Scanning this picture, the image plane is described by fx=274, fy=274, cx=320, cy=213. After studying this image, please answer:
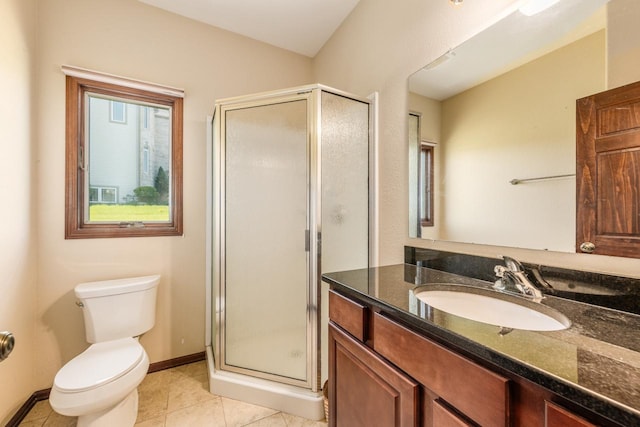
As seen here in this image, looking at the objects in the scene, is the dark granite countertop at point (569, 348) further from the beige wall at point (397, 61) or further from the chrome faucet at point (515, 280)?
the beige wall at point (397, 61)

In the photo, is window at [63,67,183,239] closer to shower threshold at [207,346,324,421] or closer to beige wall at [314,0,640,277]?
shower threshold at [207,346,324,421]

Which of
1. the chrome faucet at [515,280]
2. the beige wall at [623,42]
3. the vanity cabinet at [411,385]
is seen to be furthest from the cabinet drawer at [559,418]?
the beige wall at [623,42]

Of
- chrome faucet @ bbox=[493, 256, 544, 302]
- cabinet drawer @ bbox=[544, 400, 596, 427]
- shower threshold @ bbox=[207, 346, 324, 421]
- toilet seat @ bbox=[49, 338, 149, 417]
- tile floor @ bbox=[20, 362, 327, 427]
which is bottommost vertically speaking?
tile floor @ bbox=[20, 362, 327, 427]

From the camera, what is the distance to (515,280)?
36.1 inches

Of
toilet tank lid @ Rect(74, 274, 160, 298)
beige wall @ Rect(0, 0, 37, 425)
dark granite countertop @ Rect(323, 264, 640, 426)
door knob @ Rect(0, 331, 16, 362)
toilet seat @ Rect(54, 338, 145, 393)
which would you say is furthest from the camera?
toilet tank lid @ Rect(74, 274, 160, 298)

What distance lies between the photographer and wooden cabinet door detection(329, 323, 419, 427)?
30.6 inches

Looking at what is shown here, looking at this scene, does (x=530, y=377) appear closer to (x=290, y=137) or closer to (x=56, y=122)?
(x=290, y=137)

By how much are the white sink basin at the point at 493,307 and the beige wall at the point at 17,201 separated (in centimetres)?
200

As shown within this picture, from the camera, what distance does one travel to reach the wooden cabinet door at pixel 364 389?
0.78 m

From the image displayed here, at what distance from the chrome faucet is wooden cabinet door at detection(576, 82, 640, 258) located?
6.9 inches

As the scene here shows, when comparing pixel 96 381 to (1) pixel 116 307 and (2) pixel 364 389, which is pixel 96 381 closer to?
(1) pixel 116 307

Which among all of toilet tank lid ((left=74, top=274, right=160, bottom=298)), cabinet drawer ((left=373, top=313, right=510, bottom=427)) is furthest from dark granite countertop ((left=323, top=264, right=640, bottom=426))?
toilet tank lid ((left=74, top=274, right=160, bottom=298))

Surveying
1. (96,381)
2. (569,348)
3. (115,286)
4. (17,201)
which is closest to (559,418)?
(569,348)

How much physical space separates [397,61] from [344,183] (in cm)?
75
